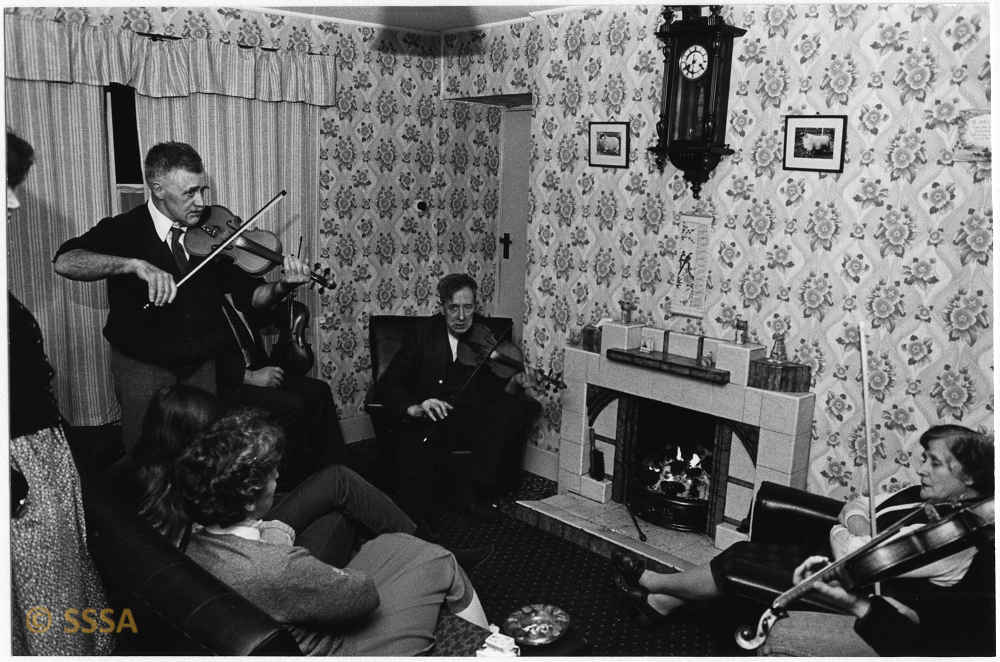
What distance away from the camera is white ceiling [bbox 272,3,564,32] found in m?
4.09

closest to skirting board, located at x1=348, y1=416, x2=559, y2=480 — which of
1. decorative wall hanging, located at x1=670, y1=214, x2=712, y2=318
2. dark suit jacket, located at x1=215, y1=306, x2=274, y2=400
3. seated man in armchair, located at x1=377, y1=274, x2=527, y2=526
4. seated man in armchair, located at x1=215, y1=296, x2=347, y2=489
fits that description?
seated man in armchair, located at x1=377, y1=274, x2=527, y2=526

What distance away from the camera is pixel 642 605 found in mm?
2820

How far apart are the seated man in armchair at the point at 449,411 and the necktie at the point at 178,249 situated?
1079 mm

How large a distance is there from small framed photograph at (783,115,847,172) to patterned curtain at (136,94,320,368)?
2.44m

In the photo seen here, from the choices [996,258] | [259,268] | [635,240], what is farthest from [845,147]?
[259,268]

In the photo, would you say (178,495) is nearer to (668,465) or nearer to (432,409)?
(432,409)

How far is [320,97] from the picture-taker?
437 centimetres

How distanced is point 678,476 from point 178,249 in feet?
7.44

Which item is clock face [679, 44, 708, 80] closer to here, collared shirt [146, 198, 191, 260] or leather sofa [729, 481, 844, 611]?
leather sofa [729, 481, 844, 611]

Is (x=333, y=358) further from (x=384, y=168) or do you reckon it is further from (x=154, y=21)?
(x=154, y=21)

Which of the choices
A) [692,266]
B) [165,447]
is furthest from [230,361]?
[692,266]

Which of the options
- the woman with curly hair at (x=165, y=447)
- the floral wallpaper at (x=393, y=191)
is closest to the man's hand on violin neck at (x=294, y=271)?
the floral wallpaper at (x=393, y=191)

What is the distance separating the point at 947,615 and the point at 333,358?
11.2 ft

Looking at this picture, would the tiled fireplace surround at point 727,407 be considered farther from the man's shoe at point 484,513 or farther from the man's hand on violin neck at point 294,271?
the man's hand on violin neck at point 294,271
